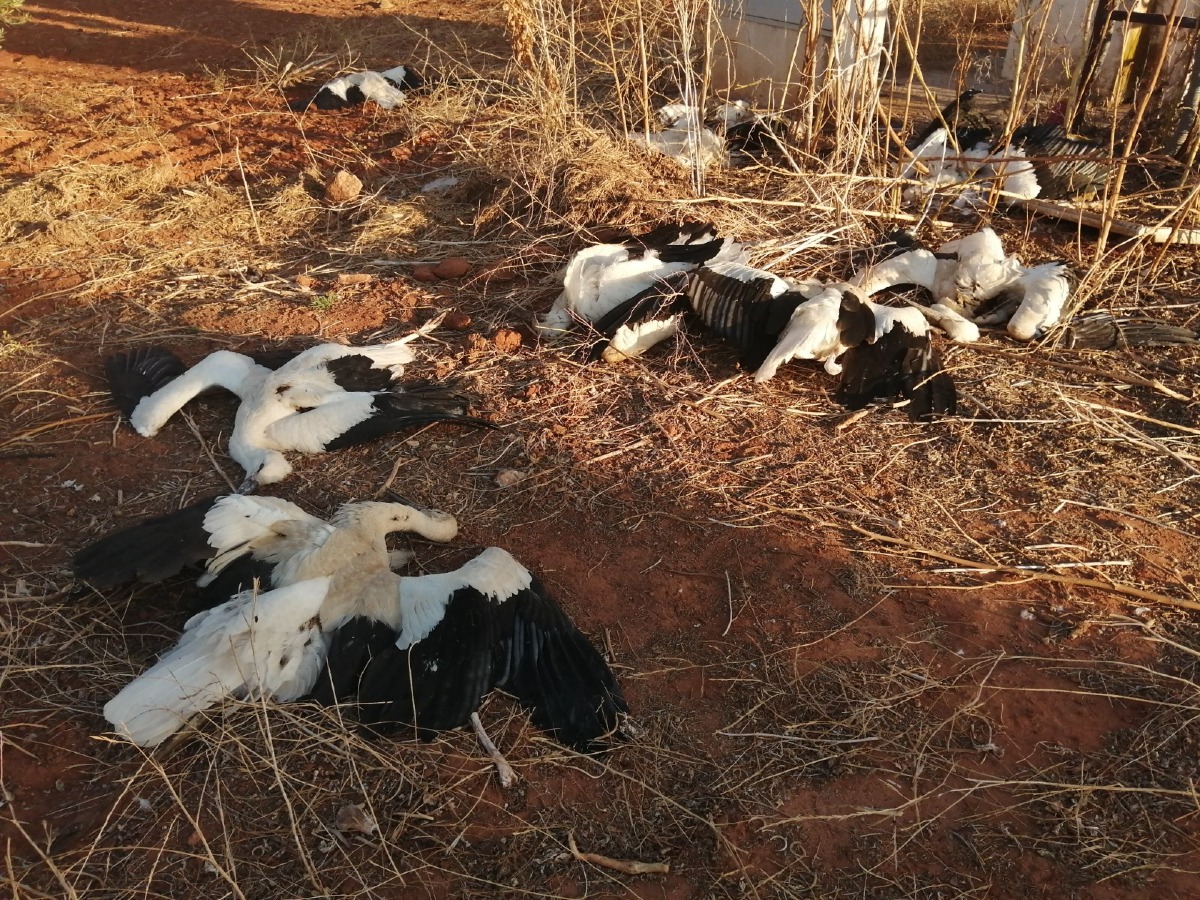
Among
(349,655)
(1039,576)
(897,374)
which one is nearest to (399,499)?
(349,655)

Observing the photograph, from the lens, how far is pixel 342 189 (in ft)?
16.2

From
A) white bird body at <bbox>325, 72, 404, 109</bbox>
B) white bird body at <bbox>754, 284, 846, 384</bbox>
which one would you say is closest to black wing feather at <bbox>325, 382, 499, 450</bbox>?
white bird body at <bbox>754, 284, 846, 384</bbox>

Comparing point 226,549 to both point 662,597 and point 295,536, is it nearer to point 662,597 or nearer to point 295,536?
point 295,536

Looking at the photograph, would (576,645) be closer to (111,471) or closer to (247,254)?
(111,471)

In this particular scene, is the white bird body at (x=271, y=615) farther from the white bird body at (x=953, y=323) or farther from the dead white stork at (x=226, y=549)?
the white bird body at (x=953, y=323)

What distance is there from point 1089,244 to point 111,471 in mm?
4457

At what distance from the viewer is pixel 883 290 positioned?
3.96 m

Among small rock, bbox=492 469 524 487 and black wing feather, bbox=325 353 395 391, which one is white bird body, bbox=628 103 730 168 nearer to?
black wing feather, bbox=325 353 395 391

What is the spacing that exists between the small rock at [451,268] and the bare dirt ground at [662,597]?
0.08 m

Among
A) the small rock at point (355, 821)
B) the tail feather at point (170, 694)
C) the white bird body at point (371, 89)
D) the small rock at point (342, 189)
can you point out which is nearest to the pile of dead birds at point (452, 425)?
the tail feather at point (170, 694)

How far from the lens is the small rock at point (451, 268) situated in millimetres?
4211

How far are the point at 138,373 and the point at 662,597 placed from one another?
91.2 inches

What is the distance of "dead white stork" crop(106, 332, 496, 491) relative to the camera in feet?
10.4

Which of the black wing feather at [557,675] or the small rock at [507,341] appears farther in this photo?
the small rock at [507,341]
